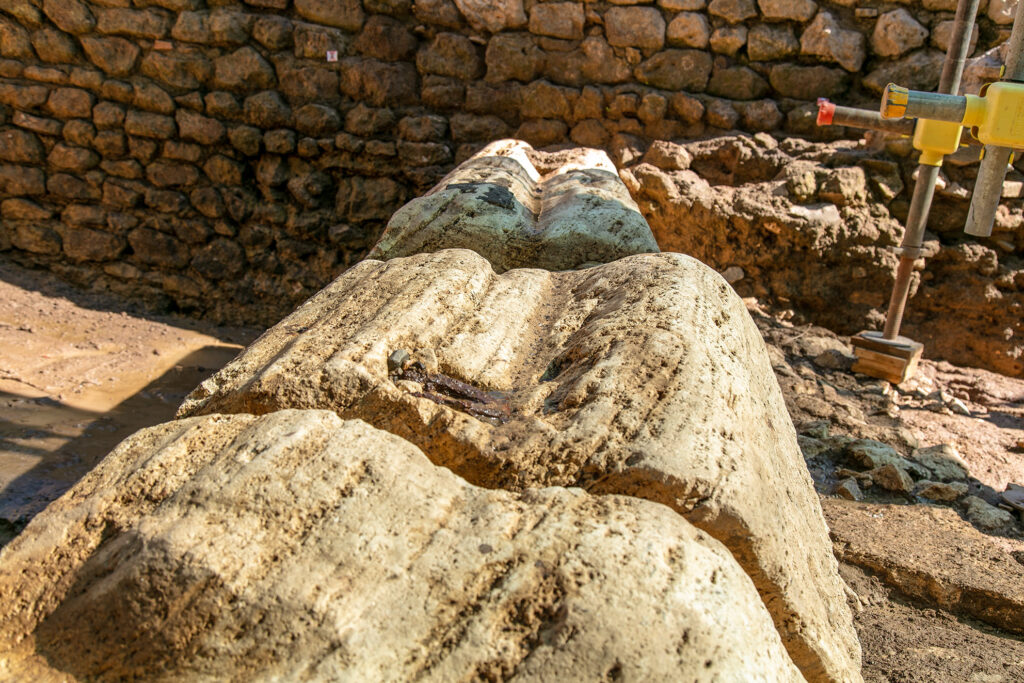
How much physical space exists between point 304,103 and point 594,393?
377 centimetres

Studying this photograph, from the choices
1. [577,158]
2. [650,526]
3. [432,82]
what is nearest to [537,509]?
[650,526]

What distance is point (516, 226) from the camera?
7.64 ft

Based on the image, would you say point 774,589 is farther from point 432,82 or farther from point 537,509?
point 432,82

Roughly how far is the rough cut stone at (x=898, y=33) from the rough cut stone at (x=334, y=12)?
2.86 m

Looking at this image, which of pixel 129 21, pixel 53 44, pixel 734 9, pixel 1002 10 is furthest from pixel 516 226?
pixel 53 44

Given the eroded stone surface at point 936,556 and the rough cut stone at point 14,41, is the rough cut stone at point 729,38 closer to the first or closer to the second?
the eroded stone surface at point 936,556

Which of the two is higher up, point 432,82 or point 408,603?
point 432,82

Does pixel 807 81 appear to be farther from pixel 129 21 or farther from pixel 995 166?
pixel 129 21

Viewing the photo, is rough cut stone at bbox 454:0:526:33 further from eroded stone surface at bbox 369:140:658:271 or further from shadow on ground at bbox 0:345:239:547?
shadow on ground at bbox 0:345:239:547

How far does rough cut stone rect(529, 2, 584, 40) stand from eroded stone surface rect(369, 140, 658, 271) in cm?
192

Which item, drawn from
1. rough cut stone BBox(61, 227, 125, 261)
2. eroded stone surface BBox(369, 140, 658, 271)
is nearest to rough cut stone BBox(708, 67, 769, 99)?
eroded stone surface BBox(369, 140, 658, 271)

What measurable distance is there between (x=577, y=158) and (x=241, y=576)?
120 inches

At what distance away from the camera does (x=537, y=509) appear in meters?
1.05

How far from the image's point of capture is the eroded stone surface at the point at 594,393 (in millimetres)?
1128
